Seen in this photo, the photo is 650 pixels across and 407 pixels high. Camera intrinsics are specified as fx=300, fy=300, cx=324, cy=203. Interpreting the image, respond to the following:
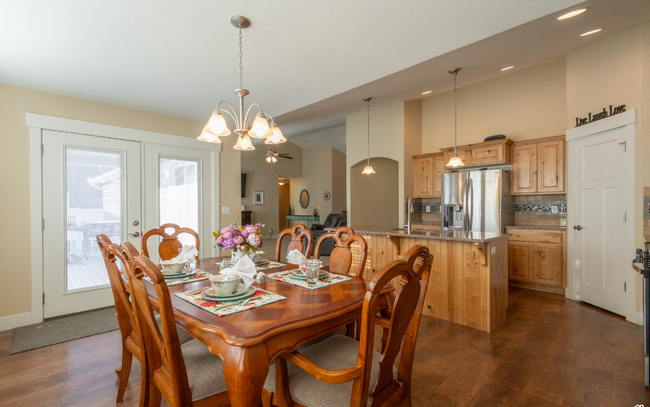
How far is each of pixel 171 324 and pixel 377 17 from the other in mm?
2390

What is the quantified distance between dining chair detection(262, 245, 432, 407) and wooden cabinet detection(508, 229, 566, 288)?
404 centimetres

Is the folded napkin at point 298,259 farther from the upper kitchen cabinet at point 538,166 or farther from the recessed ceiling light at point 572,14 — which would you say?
the upper kitchen cabinet at point 538,166

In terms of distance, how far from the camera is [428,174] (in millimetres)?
5742

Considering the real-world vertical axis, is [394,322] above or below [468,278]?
above

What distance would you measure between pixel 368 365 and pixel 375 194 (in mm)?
6626

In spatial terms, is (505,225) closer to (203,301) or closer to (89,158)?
(203,301)

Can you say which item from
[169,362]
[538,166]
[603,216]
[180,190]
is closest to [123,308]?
[169,362]

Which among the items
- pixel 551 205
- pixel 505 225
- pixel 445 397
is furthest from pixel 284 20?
pixel 551 205

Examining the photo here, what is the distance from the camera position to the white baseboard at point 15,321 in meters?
3.07

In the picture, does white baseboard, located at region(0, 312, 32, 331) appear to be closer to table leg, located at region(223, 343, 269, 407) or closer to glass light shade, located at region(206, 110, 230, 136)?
glass light shade, located at region(206, 110, 230, 136)

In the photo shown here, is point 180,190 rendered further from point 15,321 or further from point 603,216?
point 603,216

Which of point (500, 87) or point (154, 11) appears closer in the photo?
point (154, 11)

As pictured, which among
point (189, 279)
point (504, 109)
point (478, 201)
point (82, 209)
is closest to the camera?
point (189, 279)

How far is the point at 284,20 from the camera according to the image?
2.26 metres
